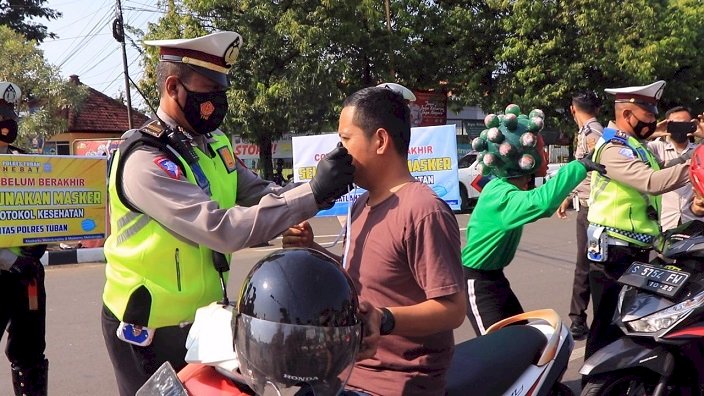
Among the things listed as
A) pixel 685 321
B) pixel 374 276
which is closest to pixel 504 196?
pixel 685 321

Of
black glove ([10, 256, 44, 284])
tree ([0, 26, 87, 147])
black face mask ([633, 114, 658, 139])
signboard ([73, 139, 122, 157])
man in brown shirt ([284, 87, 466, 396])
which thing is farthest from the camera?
tree ([0, 26, 87, 147])

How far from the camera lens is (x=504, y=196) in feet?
10.4

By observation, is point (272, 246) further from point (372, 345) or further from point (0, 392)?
point (372, 345)

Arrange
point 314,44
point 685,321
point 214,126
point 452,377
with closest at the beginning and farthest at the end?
1. point 452,377
2. point 214,126
3. point 685,321
4. point 314,44

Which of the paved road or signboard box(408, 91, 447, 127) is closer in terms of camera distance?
the paved road

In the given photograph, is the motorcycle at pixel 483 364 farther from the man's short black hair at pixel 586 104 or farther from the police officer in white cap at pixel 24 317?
the man's short black hair at pixel 586 104

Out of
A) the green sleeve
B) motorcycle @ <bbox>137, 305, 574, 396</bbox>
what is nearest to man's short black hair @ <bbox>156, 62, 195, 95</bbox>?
motorcycle @ <bbox>137, 305, 574, 396</bbox>

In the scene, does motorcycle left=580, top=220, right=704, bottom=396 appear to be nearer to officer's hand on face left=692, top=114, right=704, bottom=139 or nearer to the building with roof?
officer's hand on face left=692, top=114, right=704, bottom=139

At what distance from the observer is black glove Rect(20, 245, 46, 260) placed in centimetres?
391

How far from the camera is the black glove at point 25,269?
3.62m

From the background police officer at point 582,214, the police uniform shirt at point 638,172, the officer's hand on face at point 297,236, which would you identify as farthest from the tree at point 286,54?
the officer's hand on face at point 297,236

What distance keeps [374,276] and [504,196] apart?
140 centimetres

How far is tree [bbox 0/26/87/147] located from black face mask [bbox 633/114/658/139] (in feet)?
41.2

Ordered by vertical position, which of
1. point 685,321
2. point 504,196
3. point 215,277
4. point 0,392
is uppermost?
point 504,196
